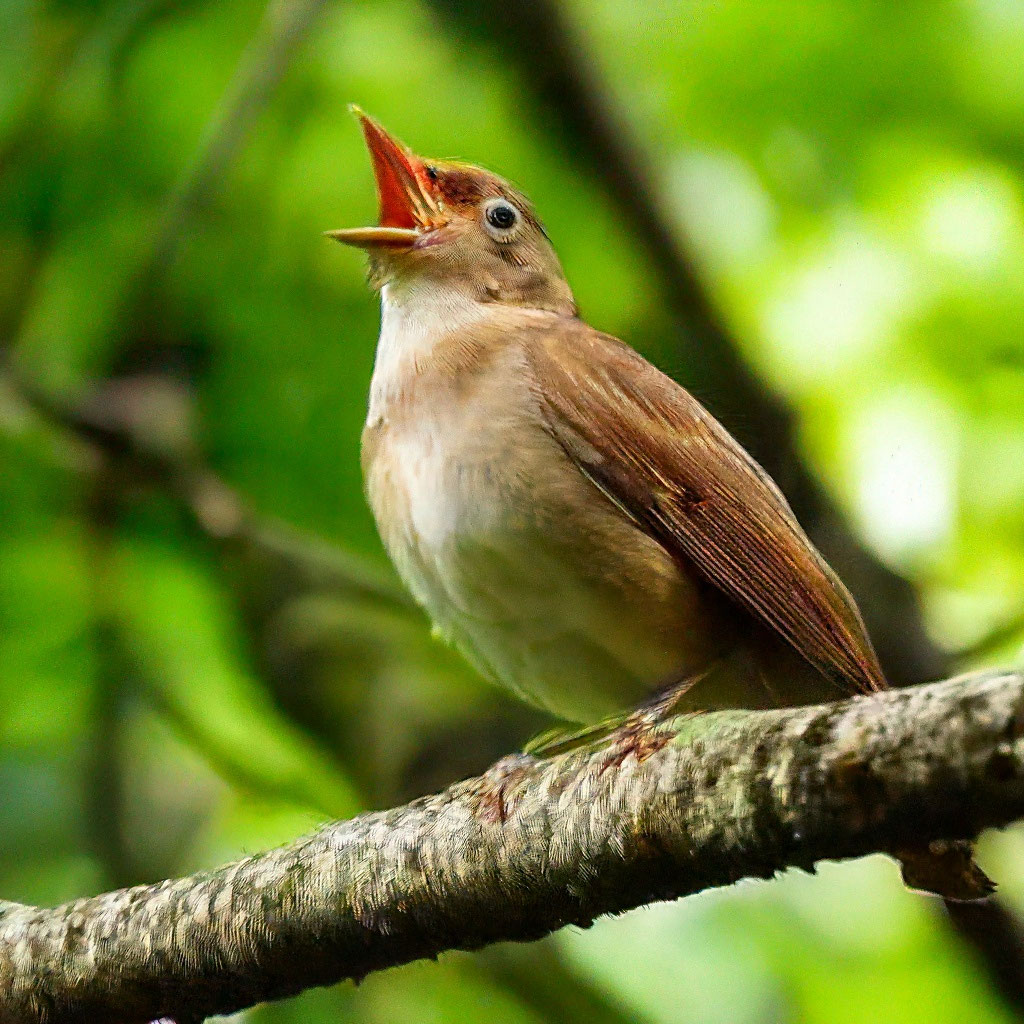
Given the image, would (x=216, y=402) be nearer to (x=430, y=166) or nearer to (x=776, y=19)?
(x=430, y=166)

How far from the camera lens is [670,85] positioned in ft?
12.7

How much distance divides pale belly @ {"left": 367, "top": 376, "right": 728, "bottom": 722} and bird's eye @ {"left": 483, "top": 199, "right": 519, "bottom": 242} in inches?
28.2

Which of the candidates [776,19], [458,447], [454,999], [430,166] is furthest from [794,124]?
[454,999]

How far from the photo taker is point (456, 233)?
10.6 ft

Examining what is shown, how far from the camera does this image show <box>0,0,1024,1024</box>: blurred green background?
11.7 ft

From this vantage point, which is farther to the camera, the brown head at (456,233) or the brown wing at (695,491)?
the brown head at (456,233)

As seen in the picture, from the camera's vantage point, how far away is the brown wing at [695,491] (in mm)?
2529

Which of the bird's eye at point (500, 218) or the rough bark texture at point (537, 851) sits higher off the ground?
the bird's eye at point (500, 218)

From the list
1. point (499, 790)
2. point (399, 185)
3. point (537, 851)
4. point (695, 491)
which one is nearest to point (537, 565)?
point (695, 491)

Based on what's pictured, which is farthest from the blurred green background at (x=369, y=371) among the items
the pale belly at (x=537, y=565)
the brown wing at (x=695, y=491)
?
the pale belly at (x=537, y=565)

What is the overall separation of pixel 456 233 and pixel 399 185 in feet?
0.61

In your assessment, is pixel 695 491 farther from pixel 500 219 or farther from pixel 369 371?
pixel 369 371

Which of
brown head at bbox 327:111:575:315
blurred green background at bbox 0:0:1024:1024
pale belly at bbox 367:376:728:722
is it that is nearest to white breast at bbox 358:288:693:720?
pale belly at bbox 367:376:728:722

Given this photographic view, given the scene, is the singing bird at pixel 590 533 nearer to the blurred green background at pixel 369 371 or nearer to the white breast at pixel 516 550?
the white breast at pixel 516 550
